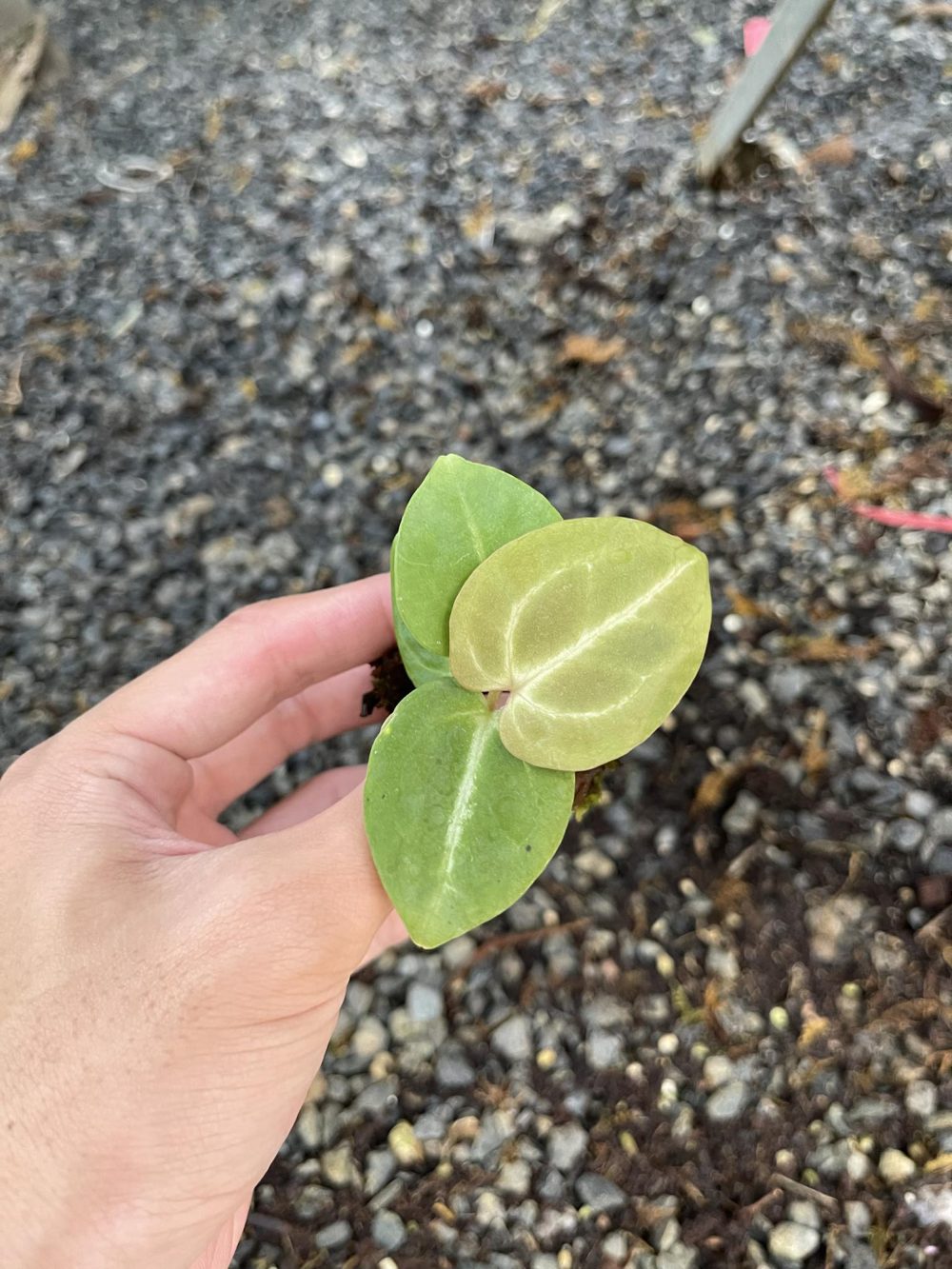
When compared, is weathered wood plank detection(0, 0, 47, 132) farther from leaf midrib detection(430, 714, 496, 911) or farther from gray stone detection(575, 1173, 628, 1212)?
gray stone detection(575, 1173, 628, 1212)

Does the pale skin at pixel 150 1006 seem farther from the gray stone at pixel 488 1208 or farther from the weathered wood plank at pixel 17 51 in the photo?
the weathered wood plank at pixel 17 51

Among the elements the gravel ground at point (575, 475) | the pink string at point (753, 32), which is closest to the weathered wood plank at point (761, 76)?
the gravel ground at point (575, 475)

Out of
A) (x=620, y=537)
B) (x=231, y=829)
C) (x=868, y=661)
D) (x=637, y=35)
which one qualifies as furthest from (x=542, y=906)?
(x=637, y=35)

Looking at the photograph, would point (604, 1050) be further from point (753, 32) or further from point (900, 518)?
point (753, 32)

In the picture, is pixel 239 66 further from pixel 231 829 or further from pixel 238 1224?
pixel 238 1224

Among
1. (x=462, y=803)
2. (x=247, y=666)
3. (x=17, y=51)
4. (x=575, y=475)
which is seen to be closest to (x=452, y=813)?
(x=462, y=803)

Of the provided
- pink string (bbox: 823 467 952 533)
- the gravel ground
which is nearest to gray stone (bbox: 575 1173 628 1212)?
the gravel ground
